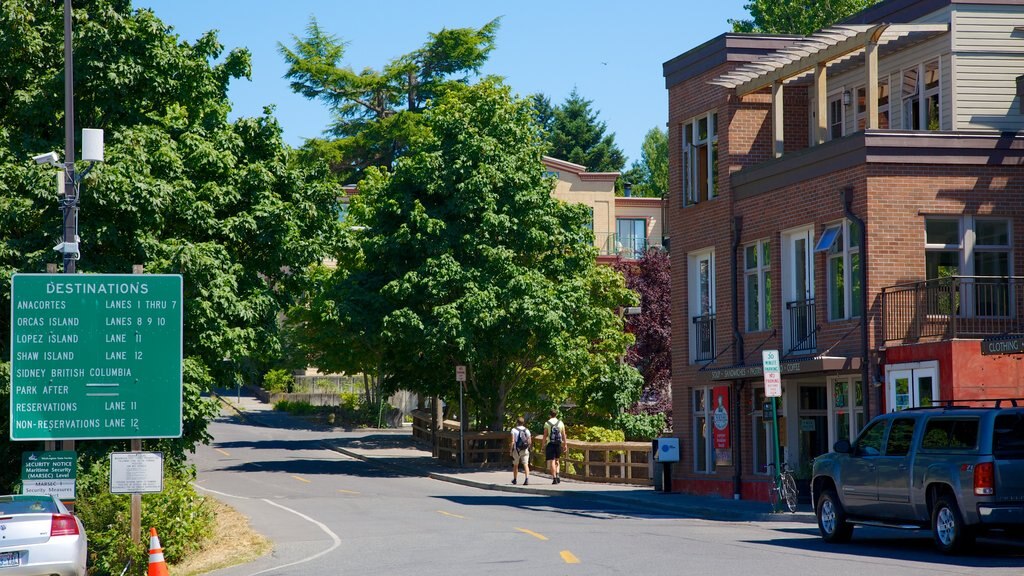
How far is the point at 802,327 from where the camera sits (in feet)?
96.8

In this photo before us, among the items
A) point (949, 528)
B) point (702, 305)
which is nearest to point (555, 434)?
point (702, 305)

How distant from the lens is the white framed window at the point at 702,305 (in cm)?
3322

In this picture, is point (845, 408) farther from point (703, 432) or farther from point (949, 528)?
point (949, 528)

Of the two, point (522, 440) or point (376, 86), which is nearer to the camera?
point (522, 440)

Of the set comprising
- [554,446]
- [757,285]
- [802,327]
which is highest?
[757,285]

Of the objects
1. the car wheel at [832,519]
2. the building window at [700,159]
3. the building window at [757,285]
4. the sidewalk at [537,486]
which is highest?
the building window at [700,159]

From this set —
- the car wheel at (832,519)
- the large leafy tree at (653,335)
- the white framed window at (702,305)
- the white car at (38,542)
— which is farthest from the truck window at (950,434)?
the large leafy tree at (653,335)

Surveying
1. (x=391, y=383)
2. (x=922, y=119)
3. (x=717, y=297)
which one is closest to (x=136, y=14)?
(x=717, y=297)

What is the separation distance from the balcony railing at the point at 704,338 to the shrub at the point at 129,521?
1411 centimetres

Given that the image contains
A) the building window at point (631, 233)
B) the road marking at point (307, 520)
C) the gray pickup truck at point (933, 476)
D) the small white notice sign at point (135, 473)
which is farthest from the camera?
the building window at point (631, 233)

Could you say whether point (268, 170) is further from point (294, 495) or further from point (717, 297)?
point (717, 297)

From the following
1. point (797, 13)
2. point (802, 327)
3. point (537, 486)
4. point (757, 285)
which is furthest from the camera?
point (797, 13)

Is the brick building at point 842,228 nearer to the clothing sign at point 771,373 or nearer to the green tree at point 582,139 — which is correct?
the clothing sign at point 771,373

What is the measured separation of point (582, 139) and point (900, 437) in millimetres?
78476
